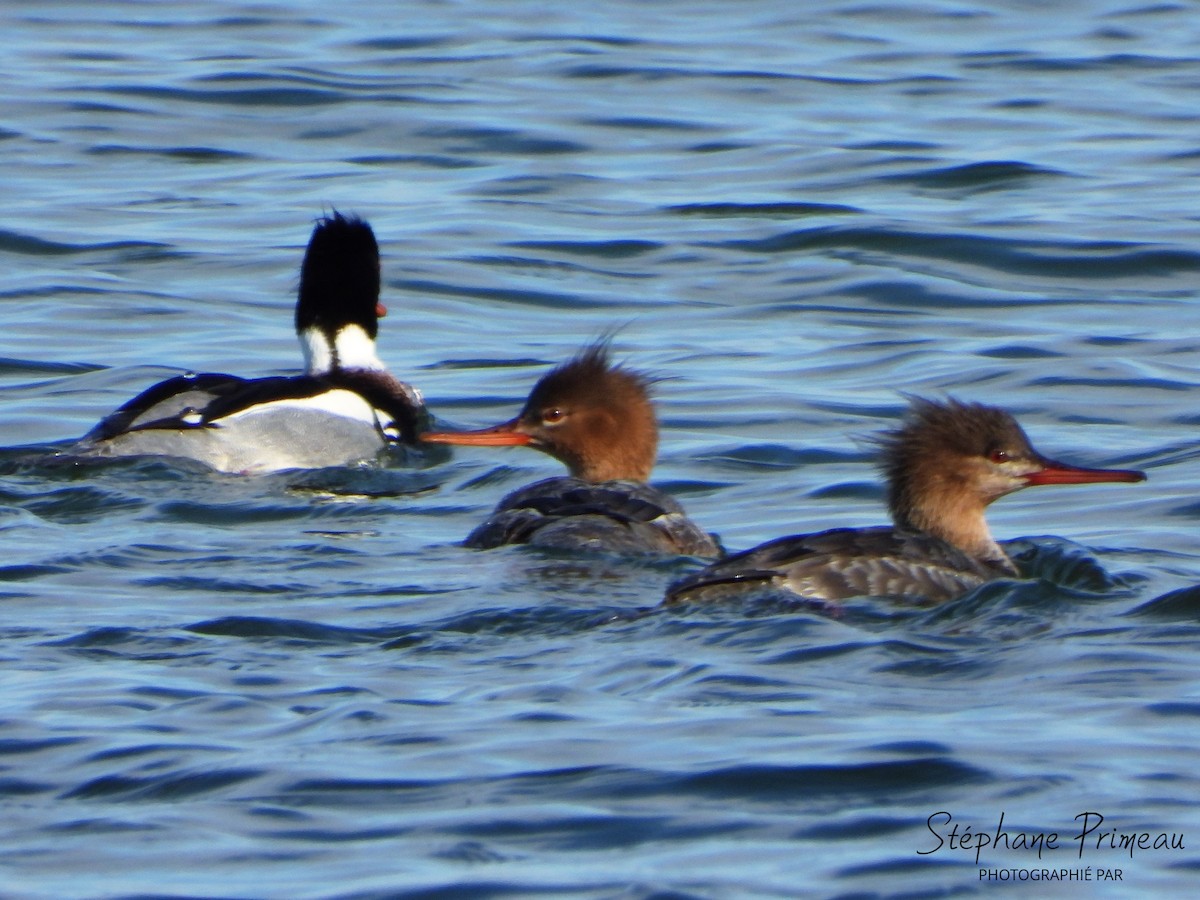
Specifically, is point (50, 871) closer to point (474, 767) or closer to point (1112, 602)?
point (474, 767)

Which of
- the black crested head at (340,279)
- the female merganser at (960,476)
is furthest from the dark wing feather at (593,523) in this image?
the black crested head at (340,279)

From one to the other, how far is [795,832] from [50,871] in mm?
1631

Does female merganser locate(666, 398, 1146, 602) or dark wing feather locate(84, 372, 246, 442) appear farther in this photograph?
dark wing feather locate(84, 372, 246, 442)

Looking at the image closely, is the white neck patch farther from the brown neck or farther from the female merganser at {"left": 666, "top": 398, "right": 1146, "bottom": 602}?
the brown neck

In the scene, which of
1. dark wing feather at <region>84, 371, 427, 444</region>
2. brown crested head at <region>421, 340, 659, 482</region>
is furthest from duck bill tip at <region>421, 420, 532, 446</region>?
dark wing feather at <region>84, 371, 427, 444</region>

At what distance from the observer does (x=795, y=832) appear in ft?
17.0

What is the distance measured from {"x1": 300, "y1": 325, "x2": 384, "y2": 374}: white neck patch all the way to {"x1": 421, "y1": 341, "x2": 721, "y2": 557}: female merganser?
1894 mm

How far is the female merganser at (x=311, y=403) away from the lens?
9.85 metres

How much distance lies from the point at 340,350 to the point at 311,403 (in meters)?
0.91

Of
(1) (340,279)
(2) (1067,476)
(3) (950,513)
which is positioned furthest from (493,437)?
(1) (340,279)

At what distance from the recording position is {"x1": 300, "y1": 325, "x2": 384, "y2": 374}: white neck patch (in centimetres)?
1131

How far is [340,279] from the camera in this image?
11469 millimetres

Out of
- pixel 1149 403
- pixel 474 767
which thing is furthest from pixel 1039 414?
pixel 474 767

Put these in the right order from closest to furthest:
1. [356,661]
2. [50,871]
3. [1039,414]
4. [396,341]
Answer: [50,871] → [356,661] → [1039,414] → [396,341]
